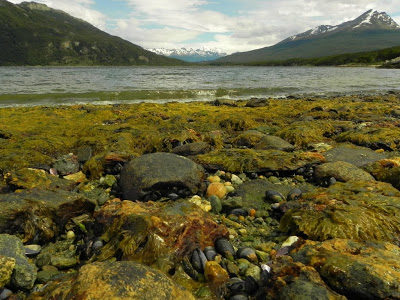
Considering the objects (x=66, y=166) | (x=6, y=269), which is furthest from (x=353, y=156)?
(x=6, y=269)

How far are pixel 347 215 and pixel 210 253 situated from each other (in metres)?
2.03

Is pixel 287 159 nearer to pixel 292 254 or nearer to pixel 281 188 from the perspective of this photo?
pixel 281 188

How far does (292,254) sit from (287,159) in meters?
3.65

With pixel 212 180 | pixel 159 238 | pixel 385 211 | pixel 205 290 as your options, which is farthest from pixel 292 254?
pixel 212 180

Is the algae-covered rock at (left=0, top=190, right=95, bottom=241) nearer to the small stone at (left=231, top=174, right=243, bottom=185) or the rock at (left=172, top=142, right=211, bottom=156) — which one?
the small stone at (left=231, top=174, right=243, bottom=185)

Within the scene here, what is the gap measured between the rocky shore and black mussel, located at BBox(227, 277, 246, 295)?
11 millimetres

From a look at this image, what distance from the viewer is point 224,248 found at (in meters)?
3.53

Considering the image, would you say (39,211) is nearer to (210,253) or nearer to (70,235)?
(70,235)

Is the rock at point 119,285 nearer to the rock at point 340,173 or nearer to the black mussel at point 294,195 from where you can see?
the black mussel at point 294,195

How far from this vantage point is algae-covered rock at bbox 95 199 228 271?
11.1ft

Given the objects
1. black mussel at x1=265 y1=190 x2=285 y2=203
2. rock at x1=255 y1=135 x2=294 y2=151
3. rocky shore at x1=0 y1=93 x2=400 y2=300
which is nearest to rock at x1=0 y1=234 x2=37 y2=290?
rocky shore at x1=0 y1=93 x2=400 y2=300

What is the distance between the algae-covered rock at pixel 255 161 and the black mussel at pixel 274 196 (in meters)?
1.25

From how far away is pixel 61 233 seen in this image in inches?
170

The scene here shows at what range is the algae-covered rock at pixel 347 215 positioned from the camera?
12.2 ft
